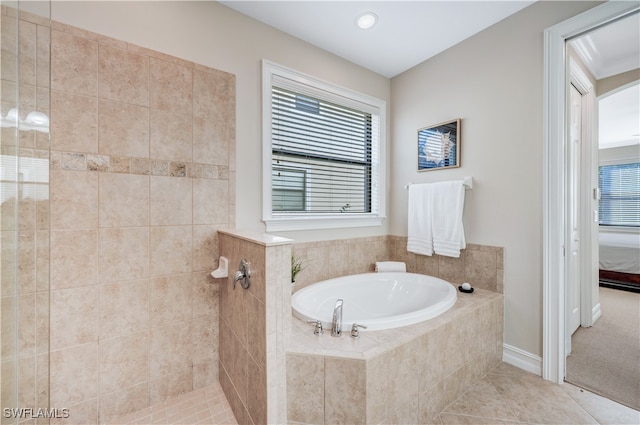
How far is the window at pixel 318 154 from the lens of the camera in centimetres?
Result: 208

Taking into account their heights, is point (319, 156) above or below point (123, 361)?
above

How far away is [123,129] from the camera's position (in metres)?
1.46

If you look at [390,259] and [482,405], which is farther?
[390,259]

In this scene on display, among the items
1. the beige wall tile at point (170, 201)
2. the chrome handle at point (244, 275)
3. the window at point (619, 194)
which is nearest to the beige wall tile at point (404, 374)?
the chrome handle at point (244, 275)

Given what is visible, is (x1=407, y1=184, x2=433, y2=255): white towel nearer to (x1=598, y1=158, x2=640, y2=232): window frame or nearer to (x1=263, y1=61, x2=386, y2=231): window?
(x1=263, y1=61, x2=386, y2=231): window

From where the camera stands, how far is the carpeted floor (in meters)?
1.58

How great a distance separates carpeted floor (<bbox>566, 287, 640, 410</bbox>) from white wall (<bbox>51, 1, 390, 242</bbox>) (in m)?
1.97

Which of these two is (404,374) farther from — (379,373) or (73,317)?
(73,317)

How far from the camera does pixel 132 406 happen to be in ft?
4.88

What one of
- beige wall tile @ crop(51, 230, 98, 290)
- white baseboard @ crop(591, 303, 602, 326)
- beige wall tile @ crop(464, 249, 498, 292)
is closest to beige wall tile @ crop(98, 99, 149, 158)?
beige wall tile @ crop(51, 230, 98, 290)

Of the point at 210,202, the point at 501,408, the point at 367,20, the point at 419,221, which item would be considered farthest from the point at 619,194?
the point at 210,202

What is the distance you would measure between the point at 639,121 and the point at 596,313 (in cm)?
208

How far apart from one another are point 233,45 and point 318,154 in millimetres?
1034

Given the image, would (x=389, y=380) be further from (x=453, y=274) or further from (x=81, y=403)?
(x=81, y=403)
